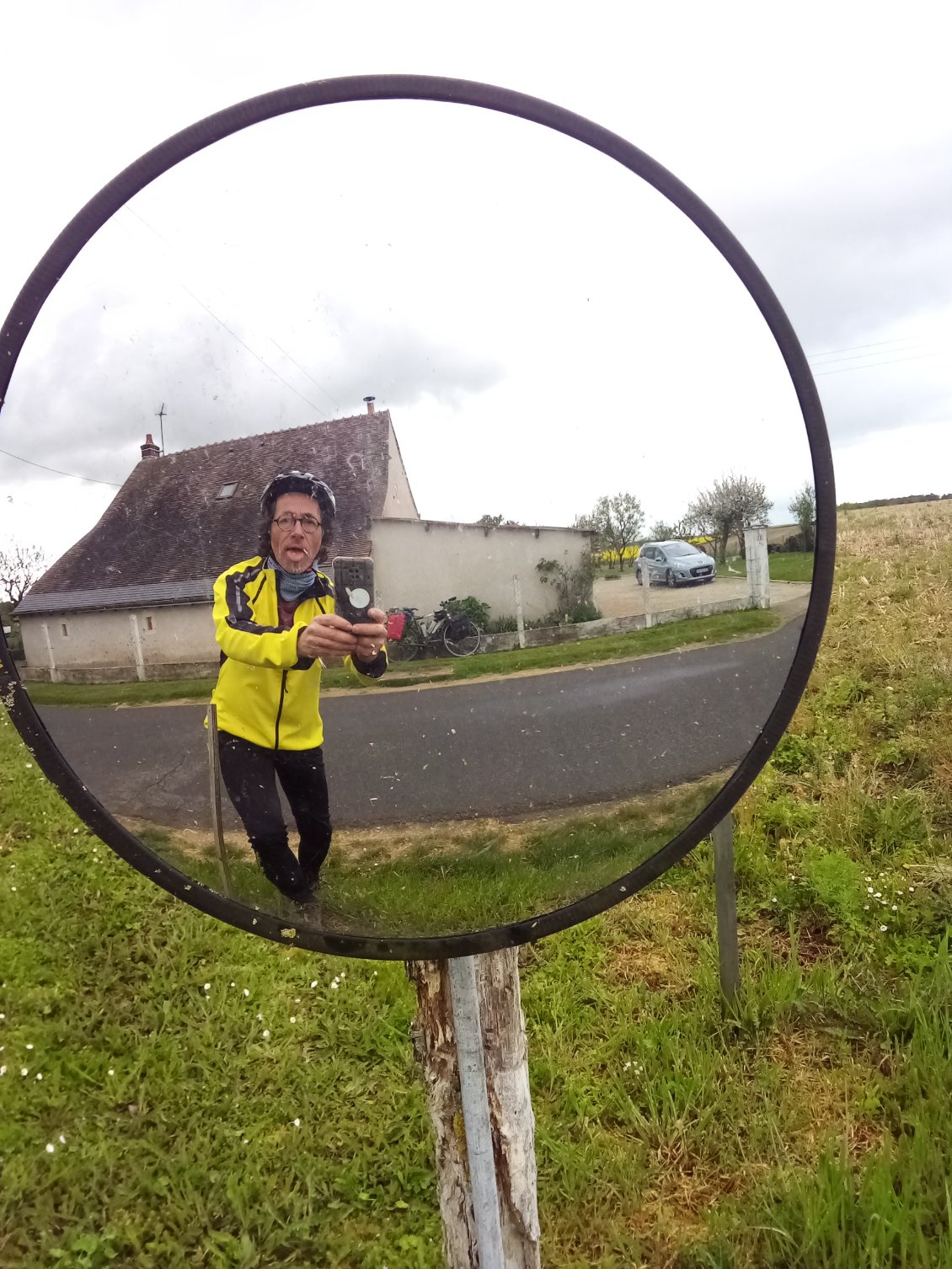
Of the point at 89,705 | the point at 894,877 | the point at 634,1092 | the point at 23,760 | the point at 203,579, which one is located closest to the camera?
the point at 203,579

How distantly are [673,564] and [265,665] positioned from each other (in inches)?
17.8

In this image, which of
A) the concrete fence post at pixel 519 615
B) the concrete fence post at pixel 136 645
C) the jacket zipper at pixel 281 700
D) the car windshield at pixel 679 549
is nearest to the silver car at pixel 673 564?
the car windshield at pixel 679 549

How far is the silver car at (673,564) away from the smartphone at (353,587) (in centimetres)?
29

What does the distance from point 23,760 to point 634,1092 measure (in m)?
3.07

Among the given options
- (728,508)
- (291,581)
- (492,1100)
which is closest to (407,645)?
(291,581)

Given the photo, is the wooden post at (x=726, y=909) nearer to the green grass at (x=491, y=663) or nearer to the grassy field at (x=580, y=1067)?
the grassy field at (x=580, y=1067)

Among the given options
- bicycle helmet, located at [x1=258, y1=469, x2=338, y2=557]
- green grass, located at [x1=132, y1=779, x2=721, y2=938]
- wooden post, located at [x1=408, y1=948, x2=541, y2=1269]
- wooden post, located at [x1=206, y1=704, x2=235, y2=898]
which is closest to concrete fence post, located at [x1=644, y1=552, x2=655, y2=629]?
green grass, located at [x1=132, y1=779, x2=721, y2=938]

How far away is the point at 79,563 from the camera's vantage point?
33.6 inches

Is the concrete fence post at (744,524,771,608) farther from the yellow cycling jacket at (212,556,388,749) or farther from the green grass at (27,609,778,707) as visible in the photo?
the yellow cycling jacket at (212,556,388,749)

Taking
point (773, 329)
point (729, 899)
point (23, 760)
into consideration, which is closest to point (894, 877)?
point (729, 899)

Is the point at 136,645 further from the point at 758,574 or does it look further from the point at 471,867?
the point at 758,574

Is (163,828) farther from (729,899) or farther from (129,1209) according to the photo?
(729,899)

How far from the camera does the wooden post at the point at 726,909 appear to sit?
8.85ft

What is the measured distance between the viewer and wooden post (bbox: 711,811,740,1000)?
2.70m
